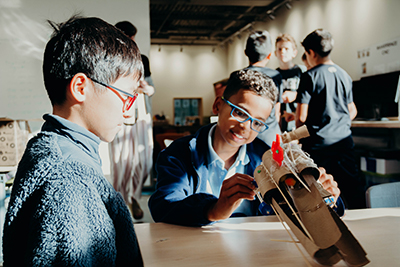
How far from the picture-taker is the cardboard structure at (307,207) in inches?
27.3

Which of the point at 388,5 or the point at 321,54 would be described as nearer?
the point at 321,54

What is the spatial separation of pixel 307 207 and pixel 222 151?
0.70 meters

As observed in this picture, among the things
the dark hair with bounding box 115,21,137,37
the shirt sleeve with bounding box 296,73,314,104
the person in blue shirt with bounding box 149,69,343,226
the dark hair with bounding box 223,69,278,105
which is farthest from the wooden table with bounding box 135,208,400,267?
the dark hair with bounding box 115,21,137,37

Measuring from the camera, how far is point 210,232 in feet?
3.23

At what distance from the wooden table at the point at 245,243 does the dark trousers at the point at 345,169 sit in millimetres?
1514

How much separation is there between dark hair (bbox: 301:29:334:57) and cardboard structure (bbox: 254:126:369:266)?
2043 millimetres

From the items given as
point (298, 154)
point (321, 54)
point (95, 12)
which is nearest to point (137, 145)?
point (95, 12)

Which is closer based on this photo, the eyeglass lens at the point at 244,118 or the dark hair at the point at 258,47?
the eyeglass lens at the point at 244,118

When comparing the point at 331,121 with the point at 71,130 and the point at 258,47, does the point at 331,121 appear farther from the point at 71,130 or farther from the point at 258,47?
the point at 71,130

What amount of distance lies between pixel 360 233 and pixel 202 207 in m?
0.47

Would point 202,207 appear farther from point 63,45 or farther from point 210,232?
point 63,45

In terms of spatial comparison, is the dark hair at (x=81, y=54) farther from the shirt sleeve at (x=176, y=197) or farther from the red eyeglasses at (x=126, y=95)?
the shirt sleeve at (x=176, y=197)

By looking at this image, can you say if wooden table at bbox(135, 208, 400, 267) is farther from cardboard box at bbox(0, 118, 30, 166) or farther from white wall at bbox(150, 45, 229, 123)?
white wall at bbox(150, 45, 229, 123)

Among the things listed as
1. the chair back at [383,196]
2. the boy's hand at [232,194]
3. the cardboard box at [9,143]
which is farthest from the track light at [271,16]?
the boy's hand at [232,194]
